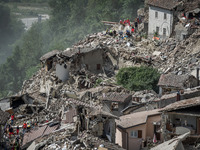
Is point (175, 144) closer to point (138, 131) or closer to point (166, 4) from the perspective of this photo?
point (138, 131)

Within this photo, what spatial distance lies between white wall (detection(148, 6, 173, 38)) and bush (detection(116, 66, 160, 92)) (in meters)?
8.70

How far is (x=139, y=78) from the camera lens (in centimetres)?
4612

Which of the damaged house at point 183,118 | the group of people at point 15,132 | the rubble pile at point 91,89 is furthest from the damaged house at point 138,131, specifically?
the group of people at point 15,132

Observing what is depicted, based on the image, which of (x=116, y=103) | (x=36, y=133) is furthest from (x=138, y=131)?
(x=36, y=133)

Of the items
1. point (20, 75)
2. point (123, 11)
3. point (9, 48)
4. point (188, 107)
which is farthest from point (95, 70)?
point (9, 48)

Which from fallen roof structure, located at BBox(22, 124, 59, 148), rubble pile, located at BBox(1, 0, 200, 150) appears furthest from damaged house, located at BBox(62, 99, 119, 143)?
fallen roof structure, located at BBox(22, 124, 59, 148)

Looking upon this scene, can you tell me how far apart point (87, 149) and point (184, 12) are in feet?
112

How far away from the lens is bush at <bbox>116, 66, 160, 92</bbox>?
4434 cm

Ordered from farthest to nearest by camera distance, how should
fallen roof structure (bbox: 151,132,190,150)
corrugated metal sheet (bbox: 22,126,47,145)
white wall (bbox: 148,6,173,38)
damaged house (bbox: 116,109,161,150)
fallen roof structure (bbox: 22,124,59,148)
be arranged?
white wall (bbox: 148,6,173,38) < corrugated metal sheet (bbox: 22,126,47,145) < fallen roof structure (bbox: 22,124,59,148) < damaged house (bbox: 116,109,161,150) < fallen roof structure (bbox: 151,132,190,150)

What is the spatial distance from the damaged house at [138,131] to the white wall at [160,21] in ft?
85.2

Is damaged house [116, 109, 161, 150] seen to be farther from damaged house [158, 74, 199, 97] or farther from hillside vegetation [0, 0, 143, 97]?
hillside vegetation [0, 0, 143, 97]

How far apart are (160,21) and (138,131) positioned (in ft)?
92.4

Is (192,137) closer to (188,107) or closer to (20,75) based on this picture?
(188,107)

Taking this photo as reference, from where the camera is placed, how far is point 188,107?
26.4m
